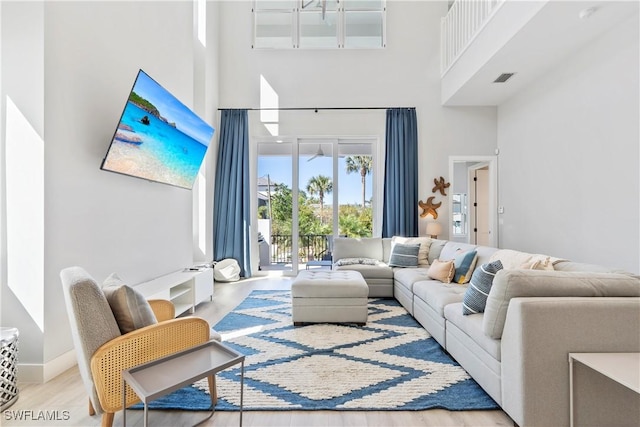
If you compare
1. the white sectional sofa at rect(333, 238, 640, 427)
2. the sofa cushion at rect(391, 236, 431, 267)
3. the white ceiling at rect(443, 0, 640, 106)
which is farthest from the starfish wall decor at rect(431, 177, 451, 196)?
the white sectional sofa at rect(333, 238, 640, 427)

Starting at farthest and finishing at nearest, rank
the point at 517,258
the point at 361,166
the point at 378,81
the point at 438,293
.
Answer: the point at 361,166
the point at 378,81
the point at 438,293
the point at 517,258

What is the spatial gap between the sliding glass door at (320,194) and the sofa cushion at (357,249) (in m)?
0.90

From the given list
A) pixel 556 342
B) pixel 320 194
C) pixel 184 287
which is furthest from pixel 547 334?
pixel 320 194

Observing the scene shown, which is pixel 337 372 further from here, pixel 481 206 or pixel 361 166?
pixel 481 206

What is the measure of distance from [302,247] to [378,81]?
3.20 m

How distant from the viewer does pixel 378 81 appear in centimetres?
544

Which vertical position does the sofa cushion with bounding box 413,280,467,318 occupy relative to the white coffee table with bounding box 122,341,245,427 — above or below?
below

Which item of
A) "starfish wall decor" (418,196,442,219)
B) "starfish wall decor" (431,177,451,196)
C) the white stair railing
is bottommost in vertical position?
"starfish wall decor" (418,196,442,219)

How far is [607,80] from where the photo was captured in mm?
3150

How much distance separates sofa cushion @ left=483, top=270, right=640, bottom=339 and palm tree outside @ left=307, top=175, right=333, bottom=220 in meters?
4.08

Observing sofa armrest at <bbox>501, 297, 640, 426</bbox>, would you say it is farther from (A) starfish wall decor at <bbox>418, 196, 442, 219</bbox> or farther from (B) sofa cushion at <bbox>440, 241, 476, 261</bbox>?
(A) starfish wall decor at <bbox>418, 196, 442, 219</bbox>

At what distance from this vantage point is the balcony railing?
5602mm

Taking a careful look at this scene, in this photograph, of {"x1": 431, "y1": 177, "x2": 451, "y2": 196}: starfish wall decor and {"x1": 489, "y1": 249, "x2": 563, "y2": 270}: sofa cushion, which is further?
{"x1": 431, "y1": 177, "x2": 451, "y2": 196}: starfish wall decor

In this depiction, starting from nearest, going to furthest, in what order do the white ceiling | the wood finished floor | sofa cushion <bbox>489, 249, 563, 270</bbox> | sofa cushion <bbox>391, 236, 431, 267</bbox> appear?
the wood finished floor → sofa cushion <bbox>489, 249, 563, 270</bbox> → the white ceiling → sofa cushion <bbox>391, 236, 431, 267</bbox>
